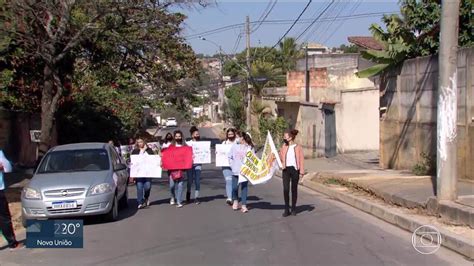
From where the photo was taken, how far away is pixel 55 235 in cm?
979

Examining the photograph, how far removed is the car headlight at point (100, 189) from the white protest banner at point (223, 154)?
2978 millimetres

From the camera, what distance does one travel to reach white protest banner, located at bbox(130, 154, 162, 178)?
46.6 ft

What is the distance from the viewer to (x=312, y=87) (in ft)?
127

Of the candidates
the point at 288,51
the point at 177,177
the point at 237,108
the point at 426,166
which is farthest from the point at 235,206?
the point at 288,51

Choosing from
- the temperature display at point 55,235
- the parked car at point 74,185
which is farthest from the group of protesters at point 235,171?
the temperature display at point 55,235

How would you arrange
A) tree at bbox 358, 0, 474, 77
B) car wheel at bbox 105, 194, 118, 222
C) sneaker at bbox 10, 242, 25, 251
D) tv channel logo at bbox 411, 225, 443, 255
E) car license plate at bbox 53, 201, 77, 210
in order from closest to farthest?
1. tv channel logo at bbox 411, 225, 443, 255
2. sneaker at bbox 10, 242, 25, 251
3. car license plate at bbox 53, 201, 77, 210
4. car wheel at bbox 105, 194, 118, 222
5. tree at bbox 358, 0, 474, 77

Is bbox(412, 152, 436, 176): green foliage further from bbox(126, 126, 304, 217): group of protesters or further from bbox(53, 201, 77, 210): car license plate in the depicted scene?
bbox(53, 201, 77, 210): car license plate

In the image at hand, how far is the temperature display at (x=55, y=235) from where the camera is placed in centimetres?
969

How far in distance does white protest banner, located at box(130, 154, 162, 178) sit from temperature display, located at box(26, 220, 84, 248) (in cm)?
414

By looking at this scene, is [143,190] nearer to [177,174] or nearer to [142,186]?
[142,186]

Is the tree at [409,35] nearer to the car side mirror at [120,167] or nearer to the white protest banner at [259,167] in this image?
the white protest banner at [259,167]

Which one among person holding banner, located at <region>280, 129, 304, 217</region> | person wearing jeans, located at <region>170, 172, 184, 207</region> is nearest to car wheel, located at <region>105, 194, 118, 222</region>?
person wearing jeans, located at <region>170, 172, 184, 207</region>

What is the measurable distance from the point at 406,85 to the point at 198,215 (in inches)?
376

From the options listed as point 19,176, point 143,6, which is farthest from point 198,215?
point 19,176
